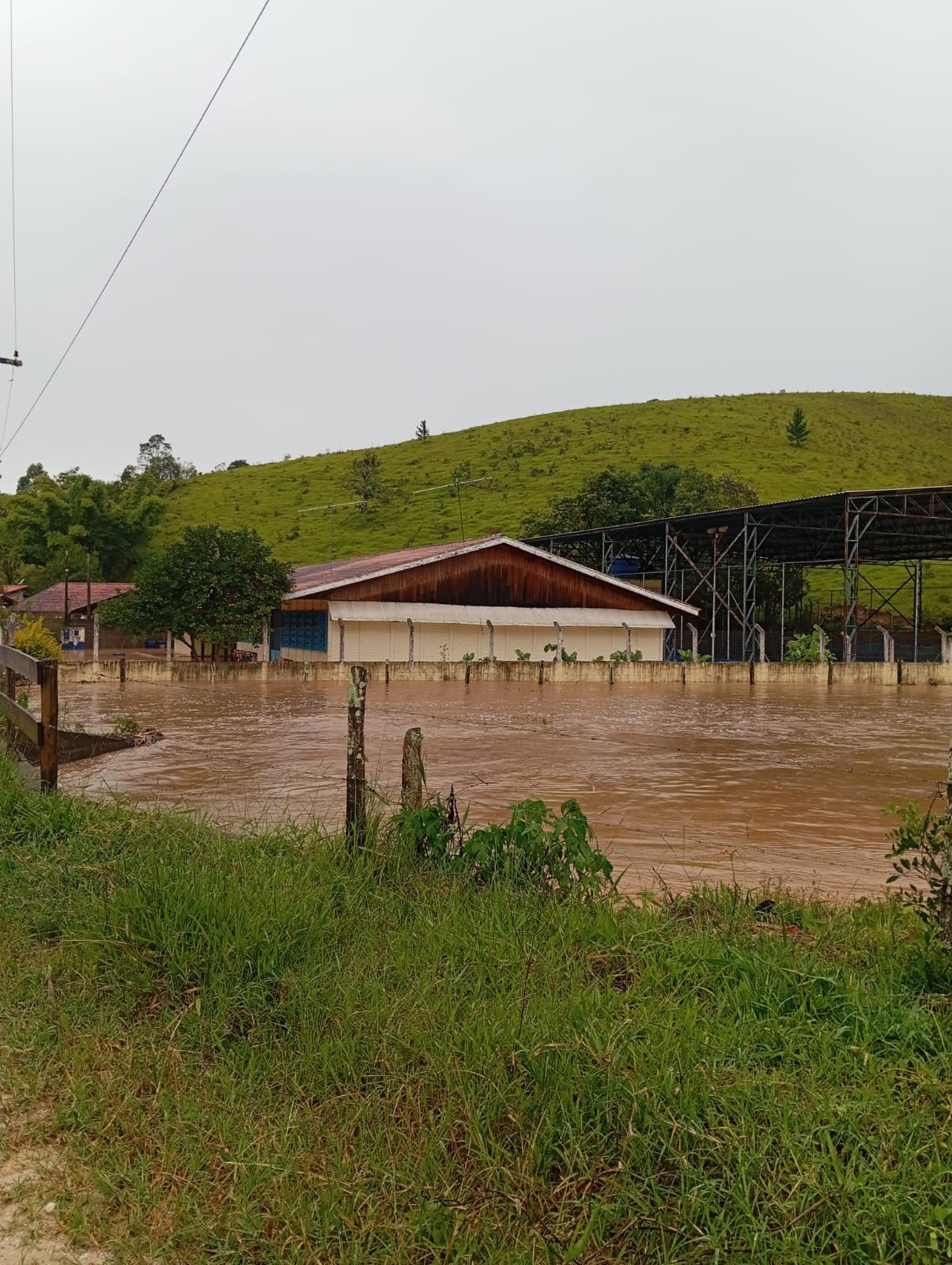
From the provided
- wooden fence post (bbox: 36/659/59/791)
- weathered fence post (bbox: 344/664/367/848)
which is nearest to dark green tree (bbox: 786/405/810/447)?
wooden fence post (bbox: 36/659/59/791)

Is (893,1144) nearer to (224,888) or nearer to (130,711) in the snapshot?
(224,888)

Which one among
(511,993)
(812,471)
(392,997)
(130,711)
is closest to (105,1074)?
(392,997)

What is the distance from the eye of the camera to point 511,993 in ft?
12.4

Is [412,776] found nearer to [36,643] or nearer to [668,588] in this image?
[36,643]

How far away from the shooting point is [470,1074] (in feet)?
10.9

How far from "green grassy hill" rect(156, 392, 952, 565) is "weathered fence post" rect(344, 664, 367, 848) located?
57958 mm

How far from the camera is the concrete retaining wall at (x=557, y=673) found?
28.3 metres

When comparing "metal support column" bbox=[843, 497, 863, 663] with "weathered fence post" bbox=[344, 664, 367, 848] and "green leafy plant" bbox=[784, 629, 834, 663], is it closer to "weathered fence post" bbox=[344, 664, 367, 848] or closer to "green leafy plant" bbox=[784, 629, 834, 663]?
"green leafy plant" bbox=[784, 629, 834, 663]

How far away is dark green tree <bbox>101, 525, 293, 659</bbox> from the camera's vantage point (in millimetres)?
31781

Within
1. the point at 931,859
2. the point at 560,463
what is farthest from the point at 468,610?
the point at 560,463

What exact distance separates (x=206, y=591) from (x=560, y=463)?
51518 millimetres

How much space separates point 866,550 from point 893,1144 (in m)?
51.2

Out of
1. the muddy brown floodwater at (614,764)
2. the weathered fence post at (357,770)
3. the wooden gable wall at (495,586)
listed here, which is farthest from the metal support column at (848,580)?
the weathered fence post at (357,770)

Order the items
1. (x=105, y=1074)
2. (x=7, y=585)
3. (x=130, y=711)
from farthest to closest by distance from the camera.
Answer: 1. (x=7, y=585)
2. (x=130, y=711)
3. (x=105, y=1074)
